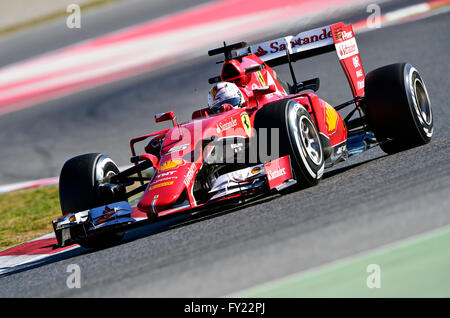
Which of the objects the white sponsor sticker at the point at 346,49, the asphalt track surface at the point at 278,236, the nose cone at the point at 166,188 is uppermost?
the white sponsor sticker at the point at 346,49

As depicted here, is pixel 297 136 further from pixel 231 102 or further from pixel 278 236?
pixel 278 236

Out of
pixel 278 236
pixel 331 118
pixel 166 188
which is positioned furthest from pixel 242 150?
pixel 278 236

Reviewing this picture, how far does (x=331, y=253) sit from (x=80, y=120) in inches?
411

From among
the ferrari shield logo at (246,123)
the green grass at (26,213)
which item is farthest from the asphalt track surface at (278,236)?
the green grass at (26,213)

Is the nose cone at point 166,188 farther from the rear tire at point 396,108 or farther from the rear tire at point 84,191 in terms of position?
the rear tire at point 396,108

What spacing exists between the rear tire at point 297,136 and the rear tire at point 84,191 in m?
1.54

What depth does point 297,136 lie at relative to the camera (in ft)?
21.0

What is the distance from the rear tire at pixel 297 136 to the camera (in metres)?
6.32

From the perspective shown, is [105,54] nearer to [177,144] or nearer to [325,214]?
[177,144]

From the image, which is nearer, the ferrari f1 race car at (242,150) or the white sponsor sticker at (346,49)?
the ferrari f1 race car at (242,150)

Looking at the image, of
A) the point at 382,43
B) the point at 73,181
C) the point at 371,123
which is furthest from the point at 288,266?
the point at 382,43

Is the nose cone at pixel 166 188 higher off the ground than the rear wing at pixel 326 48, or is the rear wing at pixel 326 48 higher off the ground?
the rear wing at pixel 326 48

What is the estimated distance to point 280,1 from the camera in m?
18.3

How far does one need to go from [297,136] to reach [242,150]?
53 cm
